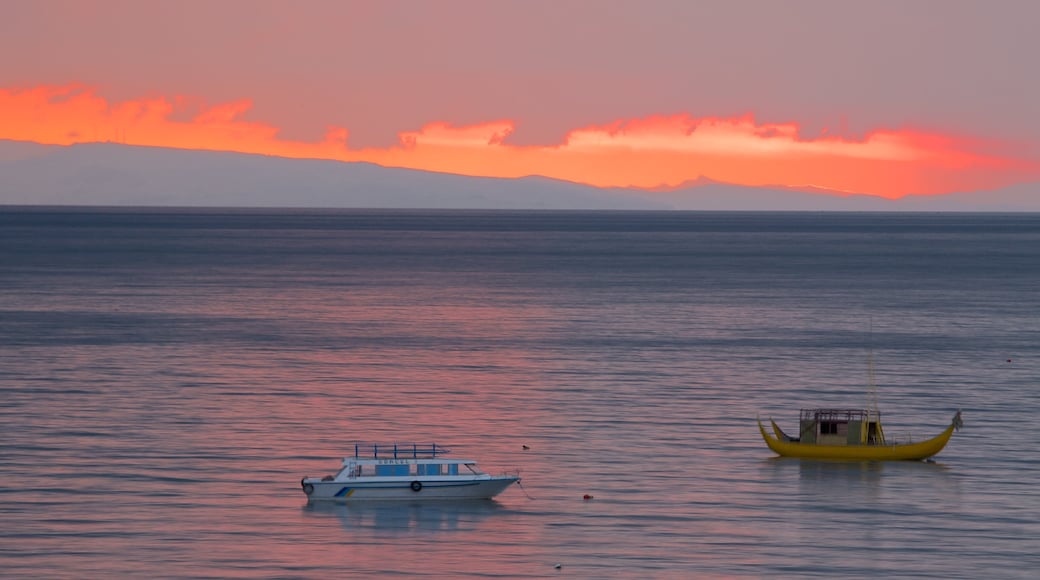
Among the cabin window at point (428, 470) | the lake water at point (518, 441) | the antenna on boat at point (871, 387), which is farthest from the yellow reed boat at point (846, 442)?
the cabin window at point (428, 470)

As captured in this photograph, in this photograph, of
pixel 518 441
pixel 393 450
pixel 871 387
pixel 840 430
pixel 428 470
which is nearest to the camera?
pixel 428 470

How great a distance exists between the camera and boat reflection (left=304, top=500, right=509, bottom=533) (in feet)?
177

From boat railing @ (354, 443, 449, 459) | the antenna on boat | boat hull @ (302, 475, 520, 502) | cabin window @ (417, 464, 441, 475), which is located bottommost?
boat hull @ (302, 475, 520, 502)

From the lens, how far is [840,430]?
66.3 meters

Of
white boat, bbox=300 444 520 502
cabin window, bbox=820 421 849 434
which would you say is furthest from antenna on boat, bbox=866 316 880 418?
white boat, bbox=300 444 520 502

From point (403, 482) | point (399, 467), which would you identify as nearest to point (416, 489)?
point (403, 482)

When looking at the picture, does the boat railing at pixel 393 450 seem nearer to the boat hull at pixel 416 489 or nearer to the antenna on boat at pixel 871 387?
the boat hull at pixel 416 489

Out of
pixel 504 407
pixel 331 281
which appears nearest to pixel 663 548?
pixel 504 407

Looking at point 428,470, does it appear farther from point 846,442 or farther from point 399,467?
→ point 846,442

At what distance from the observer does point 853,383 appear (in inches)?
3504

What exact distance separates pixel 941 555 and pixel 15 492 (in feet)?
107

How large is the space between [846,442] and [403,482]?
20.2 metres

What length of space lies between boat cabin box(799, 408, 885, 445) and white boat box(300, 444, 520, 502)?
15.5m

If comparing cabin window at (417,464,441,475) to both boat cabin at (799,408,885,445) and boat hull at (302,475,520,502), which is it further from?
boat cabin at (799,408,885,445)
